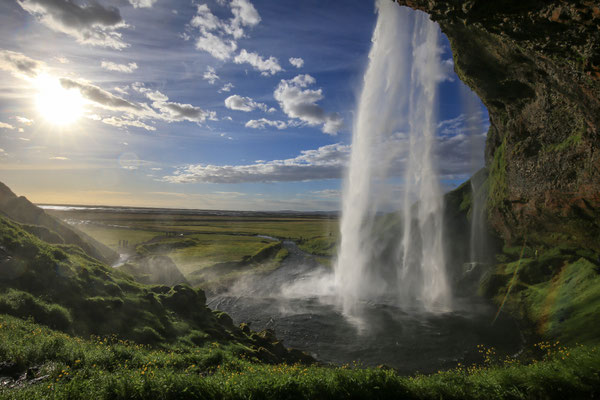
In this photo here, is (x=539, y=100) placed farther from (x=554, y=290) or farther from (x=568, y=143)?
(x=554, y=290)

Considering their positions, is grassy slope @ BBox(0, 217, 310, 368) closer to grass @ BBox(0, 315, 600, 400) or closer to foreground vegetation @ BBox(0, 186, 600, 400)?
foreground vegetation @ BBox(0, 186, 600, 400)

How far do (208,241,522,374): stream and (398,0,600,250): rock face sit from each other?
41.1ft

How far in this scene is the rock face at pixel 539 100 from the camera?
11.5 metres

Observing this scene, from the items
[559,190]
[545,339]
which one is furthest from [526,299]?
[559,190]

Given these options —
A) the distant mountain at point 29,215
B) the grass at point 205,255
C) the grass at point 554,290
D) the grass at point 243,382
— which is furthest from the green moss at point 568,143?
the distant mountain at point 29,215

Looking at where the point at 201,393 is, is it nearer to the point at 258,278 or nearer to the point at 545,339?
the point at 545,339

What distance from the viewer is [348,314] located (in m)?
30.5

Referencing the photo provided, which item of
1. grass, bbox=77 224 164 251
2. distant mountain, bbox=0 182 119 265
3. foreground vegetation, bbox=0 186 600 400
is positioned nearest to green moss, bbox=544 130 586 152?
foreground vegetation, bbox=0 186 600 400

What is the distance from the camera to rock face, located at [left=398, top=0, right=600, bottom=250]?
1155 cm

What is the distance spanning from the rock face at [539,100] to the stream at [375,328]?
1253 cm

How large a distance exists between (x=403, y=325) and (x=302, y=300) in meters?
13.0

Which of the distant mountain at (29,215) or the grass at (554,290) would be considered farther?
the distant mountain at (29,215)

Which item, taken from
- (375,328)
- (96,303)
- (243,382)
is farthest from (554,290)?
(96,303)

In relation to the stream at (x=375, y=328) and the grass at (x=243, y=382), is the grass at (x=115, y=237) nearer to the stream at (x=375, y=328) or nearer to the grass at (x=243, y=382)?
the stream at (x=375, y=328)
